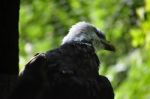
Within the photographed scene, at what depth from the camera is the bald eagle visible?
6.12 metres

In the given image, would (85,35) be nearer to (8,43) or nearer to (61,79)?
(61,79)

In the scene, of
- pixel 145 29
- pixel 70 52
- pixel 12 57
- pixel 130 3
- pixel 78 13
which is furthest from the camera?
pixel 78 13

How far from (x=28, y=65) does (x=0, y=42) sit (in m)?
0.35

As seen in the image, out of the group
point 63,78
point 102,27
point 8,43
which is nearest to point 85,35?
point 63,78

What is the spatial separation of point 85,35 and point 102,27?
3.98m

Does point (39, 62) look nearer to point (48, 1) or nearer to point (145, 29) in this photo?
point (145, 29)

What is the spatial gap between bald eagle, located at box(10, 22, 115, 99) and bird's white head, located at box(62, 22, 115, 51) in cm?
29

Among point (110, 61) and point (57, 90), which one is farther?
point (110, 61)

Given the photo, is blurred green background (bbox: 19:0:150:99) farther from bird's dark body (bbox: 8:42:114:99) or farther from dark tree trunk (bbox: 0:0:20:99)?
dark tree trunk (bbox: 0:0:20:99)

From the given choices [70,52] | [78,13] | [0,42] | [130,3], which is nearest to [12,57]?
[0,42]

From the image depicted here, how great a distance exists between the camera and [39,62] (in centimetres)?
617

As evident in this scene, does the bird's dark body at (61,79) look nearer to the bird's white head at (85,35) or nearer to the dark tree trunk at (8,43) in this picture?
the dark tree trunk at (8,43)

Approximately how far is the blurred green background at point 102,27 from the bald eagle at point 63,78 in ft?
8.86

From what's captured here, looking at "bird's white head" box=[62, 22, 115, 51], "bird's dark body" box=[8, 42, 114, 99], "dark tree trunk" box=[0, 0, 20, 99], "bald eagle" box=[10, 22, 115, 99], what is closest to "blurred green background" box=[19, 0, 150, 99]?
"bird's white head" box=[62, 22, 115, 51]
